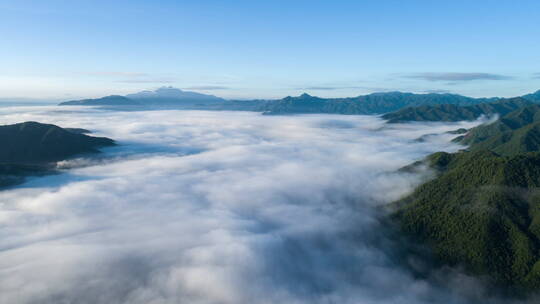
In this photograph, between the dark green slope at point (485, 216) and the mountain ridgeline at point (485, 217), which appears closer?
the mountain ridgeline at point (485, 217)

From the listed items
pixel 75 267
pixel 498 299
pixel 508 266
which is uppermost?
pixel 75 267

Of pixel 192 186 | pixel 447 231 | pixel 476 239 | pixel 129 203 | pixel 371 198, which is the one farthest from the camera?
pixel 192 186

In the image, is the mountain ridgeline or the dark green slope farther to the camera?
the dark green slope

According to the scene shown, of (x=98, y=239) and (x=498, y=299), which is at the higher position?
(x=98, y=239)

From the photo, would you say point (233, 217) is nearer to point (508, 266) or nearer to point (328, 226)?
point (328, 226)

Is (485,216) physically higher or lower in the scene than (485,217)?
higher

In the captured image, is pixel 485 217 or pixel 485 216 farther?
pixel 485 216

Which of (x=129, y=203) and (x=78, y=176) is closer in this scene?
(x=129, y=203)

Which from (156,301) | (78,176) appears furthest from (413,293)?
(78,176)
